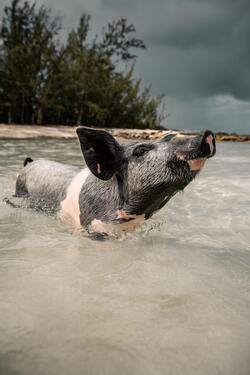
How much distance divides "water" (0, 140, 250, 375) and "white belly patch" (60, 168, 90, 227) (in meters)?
0.12

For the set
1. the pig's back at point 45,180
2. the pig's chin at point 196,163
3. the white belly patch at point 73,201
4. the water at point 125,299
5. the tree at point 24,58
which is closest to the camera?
the water at point 125,299

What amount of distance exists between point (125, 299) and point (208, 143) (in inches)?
44.2

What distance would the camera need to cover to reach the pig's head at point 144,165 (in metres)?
2.86

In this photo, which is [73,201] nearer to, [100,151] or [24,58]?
[100,151]

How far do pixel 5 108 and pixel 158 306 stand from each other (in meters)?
21.2

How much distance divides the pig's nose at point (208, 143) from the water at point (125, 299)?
84 centimetres

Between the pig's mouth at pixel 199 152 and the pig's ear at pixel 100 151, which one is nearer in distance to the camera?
the pig's mouth at pixel 199 152

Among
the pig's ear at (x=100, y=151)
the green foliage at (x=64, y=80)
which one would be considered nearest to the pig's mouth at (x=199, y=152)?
the pig's ear at (x=100, y=151)

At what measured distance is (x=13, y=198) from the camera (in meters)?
4.83

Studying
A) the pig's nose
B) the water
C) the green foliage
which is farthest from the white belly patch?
the green foliage

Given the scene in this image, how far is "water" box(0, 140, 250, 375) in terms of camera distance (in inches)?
68.3

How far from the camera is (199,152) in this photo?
8.96ft

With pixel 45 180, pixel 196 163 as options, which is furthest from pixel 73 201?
pixel 196 163

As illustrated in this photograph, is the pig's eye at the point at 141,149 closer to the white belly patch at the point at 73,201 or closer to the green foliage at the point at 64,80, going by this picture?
the white belly patch at the point at 73,201
